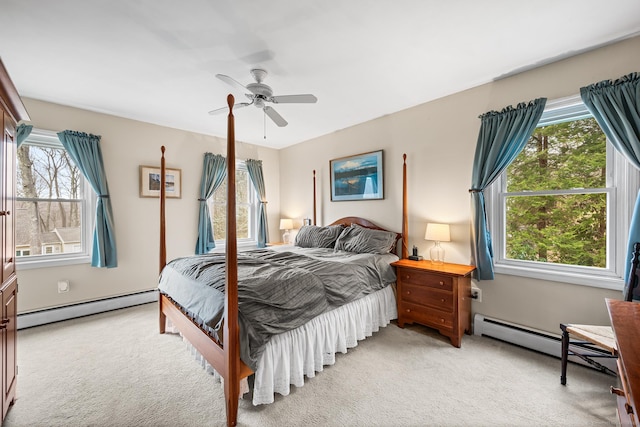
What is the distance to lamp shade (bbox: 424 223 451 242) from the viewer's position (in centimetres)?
285

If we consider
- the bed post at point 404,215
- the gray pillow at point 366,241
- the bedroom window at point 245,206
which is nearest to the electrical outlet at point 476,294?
the bed post at point 404,215

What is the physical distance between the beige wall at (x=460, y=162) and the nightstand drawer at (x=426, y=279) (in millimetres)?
506

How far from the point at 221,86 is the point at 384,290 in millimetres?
2833

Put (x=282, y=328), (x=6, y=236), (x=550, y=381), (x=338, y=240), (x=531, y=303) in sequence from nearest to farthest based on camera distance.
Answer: (x=6, y=236), (x=282, y=328), (x=550, y=381), (x=531, y=303), (x=338, y=240)

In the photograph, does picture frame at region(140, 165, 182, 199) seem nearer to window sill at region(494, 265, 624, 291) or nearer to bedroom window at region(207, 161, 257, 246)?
bedroom window at region(207, 161, 257, 246)

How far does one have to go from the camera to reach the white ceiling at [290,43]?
1764mm

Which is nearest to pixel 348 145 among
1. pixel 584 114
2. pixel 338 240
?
pixel 338 240

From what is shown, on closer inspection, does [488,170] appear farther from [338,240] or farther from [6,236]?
[6,236]

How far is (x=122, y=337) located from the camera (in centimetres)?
277

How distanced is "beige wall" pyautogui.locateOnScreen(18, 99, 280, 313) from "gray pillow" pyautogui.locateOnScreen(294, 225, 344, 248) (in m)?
1.83

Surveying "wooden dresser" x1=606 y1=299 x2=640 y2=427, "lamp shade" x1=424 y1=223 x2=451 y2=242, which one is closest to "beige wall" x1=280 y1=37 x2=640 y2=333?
"lamp shade" x1=424 y1=223 x2=451 y2=242

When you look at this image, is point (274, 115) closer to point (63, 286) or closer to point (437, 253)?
point (437, 253)

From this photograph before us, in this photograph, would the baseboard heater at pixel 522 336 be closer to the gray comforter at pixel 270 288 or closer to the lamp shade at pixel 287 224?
the gray comforter at pixel 270 288

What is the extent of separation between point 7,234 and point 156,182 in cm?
240
